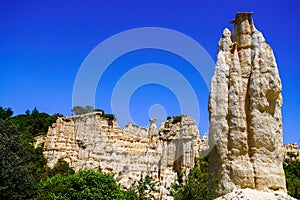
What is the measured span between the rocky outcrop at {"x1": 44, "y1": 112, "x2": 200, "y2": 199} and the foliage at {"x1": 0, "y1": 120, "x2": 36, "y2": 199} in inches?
733

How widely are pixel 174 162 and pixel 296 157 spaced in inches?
845

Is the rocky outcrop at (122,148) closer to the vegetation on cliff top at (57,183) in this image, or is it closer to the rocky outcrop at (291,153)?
the vegetation on cliff top at (57,183)

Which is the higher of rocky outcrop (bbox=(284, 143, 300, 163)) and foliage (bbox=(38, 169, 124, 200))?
rocky outcrop (bbox=(284, 143, 300, 163))

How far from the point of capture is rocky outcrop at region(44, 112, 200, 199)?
139 ft

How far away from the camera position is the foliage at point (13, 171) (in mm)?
20345

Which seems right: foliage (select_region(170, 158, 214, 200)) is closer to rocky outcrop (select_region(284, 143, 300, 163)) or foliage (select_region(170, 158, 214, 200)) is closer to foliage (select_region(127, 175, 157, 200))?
foliage (select_region(127, 175, 157, 200))

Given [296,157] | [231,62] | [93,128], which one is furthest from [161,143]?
[231,62]

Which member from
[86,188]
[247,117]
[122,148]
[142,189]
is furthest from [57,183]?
[122,148]

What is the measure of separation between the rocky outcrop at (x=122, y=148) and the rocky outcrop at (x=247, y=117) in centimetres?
2465

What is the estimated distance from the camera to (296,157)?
54312mm

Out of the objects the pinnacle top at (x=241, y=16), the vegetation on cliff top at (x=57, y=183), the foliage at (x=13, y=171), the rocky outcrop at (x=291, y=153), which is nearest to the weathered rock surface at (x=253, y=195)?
the vegetation on cliff top at (x=57, y=183)

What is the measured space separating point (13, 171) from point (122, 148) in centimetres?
2954

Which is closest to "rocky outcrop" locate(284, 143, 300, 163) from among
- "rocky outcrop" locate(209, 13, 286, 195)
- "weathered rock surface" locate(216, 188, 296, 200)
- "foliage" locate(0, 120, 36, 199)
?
"foliage" locate(0, 120, 36, 199)

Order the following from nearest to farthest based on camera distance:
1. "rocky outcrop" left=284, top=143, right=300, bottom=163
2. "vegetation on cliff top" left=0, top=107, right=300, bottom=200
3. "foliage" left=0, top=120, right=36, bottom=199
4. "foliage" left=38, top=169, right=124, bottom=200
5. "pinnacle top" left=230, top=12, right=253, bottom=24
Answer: "pinnacle top" left=230, top=12, right=253, bottom=24 → "vegetation on cliff top" left=0, top=107, right=300, bottom=200 → "foliage" left=0, top=120, right=36, bottom=199 → "foliage" left=38, top=169, right=124, bottom=200 → "rocky outcrop" left=284, top=143, right=300, bottom=163
